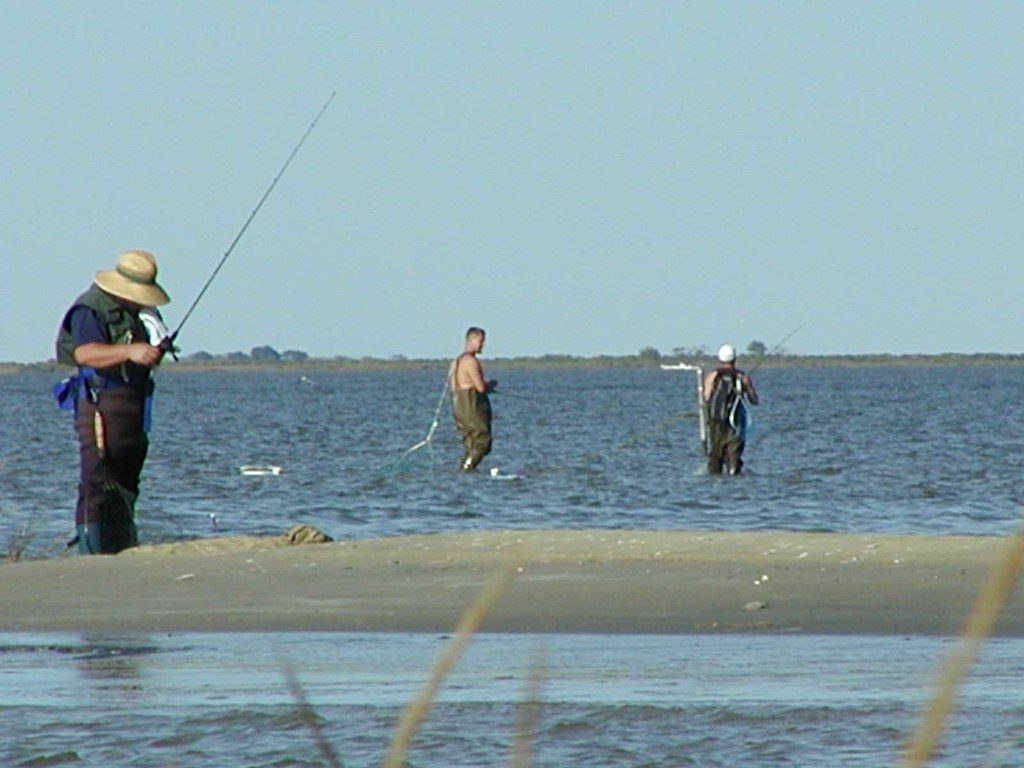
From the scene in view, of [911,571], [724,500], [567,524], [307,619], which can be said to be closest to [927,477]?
[724,500]

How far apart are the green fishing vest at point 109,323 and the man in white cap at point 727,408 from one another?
13.3 metres

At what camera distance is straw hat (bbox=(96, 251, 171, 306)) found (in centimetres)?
980

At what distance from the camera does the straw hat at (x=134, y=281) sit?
32.2 feet

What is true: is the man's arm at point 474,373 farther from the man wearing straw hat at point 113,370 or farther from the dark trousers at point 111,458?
the man wearing straw hat at point 113,370

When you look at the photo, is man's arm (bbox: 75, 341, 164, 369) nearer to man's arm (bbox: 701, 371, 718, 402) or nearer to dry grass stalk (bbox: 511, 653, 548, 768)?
dry grass stalk (bbox: 511, 653, 548, 768)

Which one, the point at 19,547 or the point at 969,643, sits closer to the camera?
the point at 969,643

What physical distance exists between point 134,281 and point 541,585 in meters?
2.37

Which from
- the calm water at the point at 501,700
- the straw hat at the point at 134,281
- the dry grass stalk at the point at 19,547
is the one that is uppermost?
the straw hat at the point at 134,281

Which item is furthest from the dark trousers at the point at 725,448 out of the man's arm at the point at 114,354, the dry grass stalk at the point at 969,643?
the dry grass stalk at the point at 969,643

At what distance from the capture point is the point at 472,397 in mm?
23172

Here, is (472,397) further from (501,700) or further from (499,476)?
(501,700)

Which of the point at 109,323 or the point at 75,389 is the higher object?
the point at 109,323

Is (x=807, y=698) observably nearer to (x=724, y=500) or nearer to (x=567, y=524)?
(x=567, y=524)

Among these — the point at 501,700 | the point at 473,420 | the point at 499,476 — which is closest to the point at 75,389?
the point at 501,700
